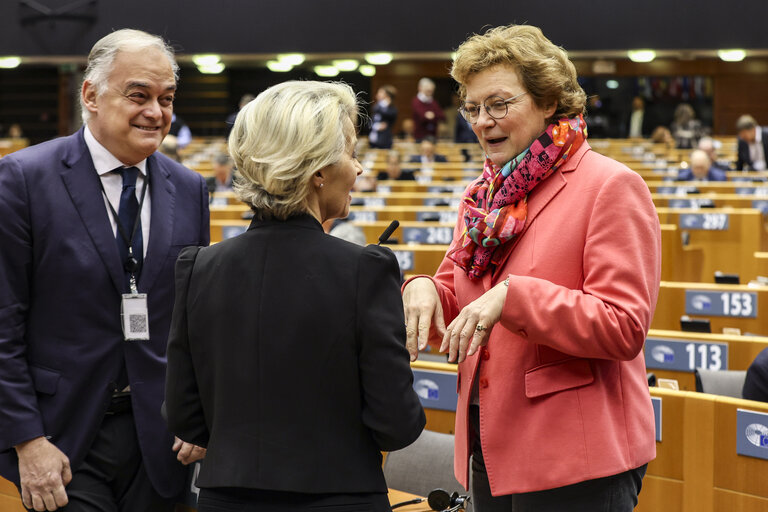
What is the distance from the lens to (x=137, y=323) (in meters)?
1.77

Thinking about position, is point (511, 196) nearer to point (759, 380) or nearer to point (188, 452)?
point (188, 452)

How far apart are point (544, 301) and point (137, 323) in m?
0.85

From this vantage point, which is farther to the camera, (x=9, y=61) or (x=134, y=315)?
(x=9, y=61)

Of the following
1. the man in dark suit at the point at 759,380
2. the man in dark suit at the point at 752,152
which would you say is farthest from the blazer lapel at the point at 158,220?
the man in dark suit at the point at 752,152

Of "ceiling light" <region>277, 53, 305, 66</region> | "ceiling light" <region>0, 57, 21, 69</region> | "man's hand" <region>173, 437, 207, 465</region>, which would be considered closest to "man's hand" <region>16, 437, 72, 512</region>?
"man's hand" <region>173, 437, 207, 465</region>

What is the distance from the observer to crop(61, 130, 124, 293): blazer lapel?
69.2 inches

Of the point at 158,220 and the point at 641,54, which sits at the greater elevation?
the point at 641,54

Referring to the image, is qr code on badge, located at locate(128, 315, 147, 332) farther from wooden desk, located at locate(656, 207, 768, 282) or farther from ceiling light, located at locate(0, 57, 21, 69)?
ceiling light, located at locate(0, 57, 21, 69)

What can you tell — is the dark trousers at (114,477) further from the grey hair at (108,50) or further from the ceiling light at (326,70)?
the ceiling light at (326,70)

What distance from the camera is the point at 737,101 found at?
726 inches

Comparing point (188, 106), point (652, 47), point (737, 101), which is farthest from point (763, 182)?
point (188, 106)

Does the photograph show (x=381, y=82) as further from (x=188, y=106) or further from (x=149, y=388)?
(x=149, y=388)

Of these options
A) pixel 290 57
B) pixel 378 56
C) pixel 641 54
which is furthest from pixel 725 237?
pixel 290 57

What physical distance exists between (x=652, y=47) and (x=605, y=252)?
1242cm
